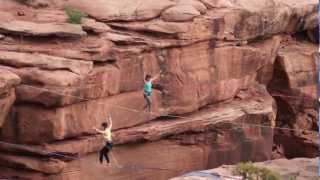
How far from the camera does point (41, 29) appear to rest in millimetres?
24938

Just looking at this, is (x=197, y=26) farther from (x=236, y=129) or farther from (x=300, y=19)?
(x=300, y=19)

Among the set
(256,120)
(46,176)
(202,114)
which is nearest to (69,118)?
(46,176)

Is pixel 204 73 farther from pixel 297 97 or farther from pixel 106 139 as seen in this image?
pixel 106 139

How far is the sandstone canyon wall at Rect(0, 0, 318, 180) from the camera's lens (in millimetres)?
24536

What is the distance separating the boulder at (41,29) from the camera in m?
24.8

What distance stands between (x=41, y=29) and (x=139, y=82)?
402 centimetres

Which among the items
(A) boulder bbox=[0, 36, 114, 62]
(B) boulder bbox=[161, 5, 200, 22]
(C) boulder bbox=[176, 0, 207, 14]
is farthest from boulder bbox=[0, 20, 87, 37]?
(C) boulder bbox=[176, 0, 207, 14]

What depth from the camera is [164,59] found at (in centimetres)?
2738

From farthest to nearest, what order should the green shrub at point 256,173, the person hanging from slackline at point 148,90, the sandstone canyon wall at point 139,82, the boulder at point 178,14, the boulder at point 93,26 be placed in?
the boulder at point 178,14
the boulder at point 93,26
the person hanging from slackline at point 148,90
the sandstone canyon wall at point 139,82
the green shrub at point 256,173

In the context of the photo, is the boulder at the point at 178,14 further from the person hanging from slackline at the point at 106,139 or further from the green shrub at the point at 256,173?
the green shrub at the point at 256,173

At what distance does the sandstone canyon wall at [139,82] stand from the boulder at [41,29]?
35 millimetres

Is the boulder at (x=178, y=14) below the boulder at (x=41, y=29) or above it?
above

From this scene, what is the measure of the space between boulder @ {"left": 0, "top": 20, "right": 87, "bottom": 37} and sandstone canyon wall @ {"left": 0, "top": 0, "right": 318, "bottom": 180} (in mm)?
35

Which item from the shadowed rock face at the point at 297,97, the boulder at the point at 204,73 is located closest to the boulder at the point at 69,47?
A: the boulder at the point at 204,73
